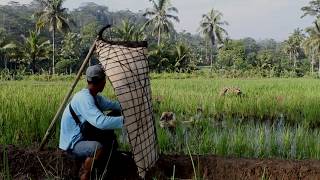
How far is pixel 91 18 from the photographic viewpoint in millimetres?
99312

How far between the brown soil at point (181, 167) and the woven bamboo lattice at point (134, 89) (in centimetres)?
48

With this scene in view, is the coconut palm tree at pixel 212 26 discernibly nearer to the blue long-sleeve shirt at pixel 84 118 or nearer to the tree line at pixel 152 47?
the tree line at pixel 152 47

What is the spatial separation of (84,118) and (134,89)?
40 cm

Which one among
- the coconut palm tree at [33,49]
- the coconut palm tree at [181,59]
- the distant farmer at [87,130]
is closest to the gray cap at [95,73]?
the distant farmer at [87,130]

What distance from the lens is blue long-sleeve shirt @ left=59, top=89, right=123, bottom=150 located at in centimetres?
300

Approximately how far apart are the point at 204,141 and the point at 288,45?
1950 inches

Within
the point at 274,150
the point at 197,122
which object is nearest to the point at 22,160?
the point at 274,150

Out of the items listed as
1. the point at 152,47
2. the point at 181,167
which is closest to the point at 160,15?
the point at 152,47

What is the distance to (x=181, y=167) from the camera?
3957mm

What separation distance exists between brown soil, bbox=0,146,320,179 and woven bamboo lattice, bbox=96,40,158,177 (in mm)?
481

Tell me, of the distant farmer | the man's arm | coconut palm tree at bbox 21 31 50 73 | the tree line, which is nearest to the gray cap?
the distant farmer

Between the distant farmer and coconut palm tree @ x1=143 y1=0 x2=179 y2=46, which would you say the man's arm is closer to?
the distant farmer

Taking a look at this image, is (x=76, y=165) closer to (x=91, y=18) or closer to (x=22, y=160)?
(x=22, y=160)

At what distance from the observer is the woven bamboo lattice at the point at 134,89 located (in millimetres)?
3080
